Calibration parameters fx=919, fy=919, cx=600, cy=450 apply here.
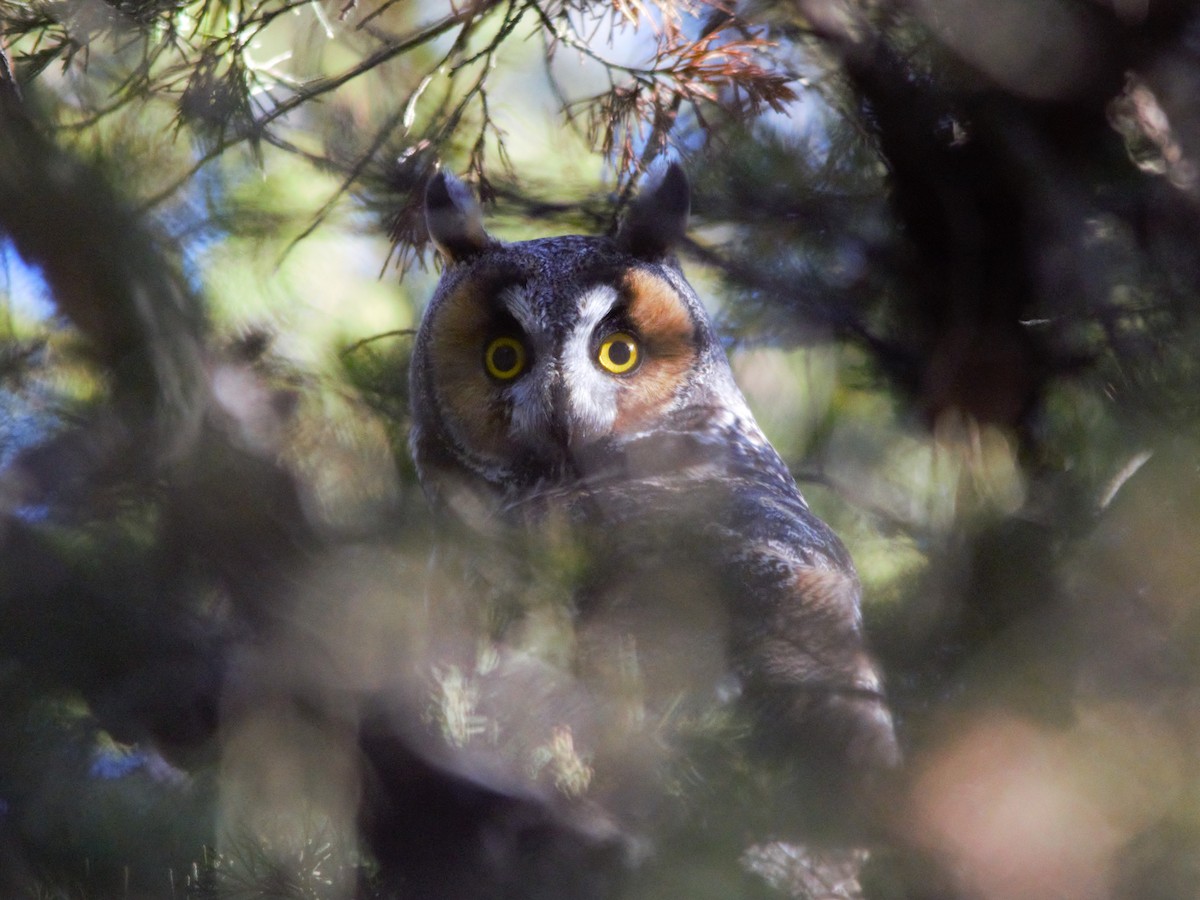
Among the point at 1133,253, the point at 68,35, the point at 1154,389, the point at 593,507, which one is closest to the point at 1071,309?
the point at 1133,253

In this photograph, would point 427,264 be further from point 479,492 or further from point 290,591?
point 290,591

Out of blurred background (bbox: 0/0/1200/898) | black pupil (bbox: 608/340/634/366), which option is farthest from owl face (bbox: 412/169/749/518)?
blurred background (bbox: 0/0/1200/898)

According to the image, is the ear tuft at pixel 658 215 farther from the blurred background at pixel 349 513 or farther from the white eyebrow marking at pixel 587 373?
the blurred background at pixel 349 513

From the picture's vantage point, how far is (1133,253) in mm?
1200

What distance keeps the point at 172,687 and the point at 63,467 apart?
212 mm

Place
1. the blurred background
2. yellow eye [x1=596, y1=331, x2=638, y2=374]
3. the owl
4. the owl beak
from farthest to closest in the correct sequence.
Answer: yellow eye [x1=596, y1=331, x2=638, y2=374] → the owl beak → the owl → the blurred background

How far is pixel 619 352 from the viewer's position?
2170 millimetres

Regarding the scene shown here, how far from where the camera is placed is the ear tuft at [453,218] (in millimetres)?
2102

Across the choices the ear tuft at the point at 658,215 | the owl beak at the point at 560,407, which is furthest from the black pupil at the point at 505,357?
the ear tuft at the point at 658,215

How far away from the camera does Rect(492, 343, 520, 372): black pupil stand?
2178 millimetres

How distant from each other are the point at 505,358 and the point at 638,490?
2.43ft

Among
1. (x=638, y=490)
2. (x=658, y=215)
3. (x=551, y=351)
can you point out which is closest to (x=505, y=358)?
(x=551, y=351)

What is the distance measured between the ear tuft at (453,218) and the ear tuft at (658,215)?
1.11ft

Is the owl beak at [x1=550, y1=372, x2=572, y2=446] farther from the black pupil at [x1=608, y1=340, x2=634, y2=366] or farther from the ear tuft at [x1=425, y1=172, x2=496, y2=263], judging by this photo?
the ear tuft at [x1=425, y1=172, x2=496, y2=263]
